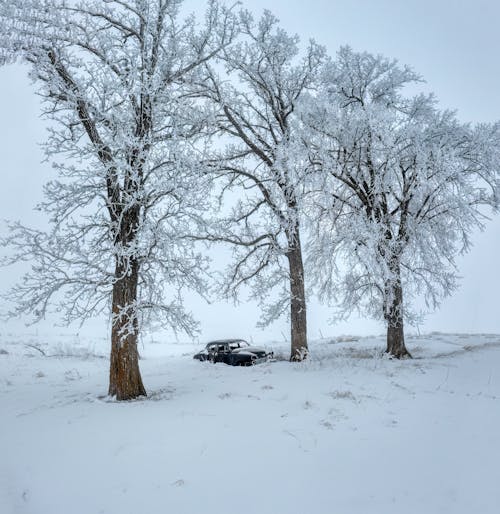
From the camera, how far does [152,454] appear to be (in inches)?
208

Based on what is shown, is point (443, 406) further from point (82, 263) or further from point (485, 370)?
point (82, 263)

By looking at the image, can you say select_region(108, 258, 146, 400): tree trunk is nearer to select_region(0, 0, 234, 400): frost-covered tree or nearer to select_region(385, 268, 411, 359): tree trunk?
select_region(0, 0, 234, 400): frost-covered tree

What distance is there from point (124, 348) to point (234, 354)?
700 centimetres

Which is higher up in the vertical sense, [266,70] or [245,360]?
[266,70]

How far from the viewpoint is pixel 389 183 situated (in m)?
12.6

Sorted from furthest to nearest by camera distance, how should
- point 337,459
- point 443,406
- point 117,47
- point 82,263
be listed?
point 117,47 → point 82,263 → point 443,406 → point 337,459

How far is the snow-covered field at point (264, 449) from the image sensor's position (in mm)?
4203

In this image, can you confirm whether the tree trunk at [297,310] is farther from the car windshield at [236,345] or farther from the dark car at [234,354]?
the car windshield at [236,345]

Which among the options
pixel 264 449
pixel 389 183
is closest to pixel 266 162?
pixel 389 183

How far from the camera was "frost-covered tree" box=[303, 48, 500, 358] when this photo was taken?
1182 cm

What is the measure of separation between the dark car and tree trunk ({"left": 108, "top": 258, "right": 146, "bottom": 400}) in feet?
20.5

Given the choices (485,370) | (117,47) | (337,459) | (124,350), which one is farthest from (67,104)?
(485,370)

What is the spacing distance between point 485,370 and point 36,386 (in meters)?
12.6

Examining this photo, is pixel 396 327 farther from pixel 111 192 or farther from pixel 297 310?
pixel 111 192
